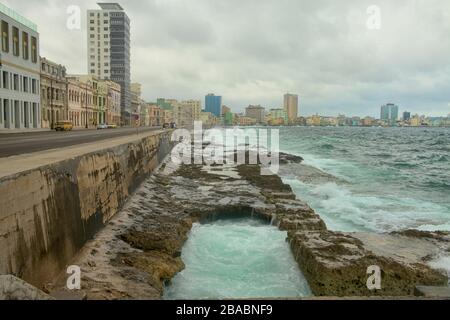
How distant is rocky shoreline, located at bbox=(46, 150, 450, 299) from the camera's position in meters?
7.53

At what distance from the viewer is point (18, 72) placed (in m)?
45.9

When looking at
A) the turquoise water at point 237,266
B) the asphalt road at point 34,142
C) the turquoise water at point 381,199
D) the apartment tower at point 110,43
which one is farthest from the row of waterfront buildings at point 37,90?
the turquoise water at point 237,266

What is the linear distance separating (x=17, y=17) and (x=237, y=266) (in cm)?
4694

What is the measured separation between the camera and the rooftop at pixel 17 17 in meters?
42.3

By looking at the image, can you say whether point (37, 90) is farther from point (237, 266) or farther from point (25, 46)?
point (237, 266)

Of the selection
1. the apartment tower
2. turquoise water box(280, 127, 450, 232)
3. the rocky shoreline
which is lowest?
turquoise water box(280, 127, 450, 232)

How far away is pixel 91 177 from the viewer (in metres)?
10.7

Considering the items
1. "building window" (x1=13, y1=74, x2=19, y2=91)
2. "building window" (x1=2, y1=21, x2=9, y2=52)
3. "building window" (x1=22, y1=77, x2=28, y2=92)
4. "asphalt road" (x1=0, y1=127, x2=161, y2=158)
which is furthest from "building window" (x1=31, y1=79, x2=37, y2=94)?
"asphalt road" (x1=0, y1=127, x2=161, y2=158)

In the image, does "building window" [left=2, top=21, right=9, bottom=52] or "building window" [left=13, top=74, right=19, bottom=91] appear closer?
"building window" [left=2, top=21, right=9, bottom=52]

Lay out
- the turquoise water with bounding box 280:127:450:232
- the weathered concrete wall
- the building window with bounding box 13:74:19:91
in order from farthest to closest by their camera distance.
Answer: the building window with bounding box 13:74:19:91 → the turquoise water with bounding box 280:127:450:232 → the weathered concrete wall

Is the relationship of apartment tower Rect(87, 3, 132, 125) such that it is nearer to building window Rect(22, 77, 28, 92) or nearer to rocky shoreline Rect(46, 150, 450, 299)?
building window Rect(22, 77, 28, 92)

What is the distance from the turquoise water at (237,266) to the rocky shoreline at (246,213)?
0.93 ft

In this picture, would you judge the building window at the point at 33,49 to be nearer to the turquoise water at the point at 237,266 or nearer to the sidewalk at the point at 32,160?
the sidewalk at the point at 32,160
